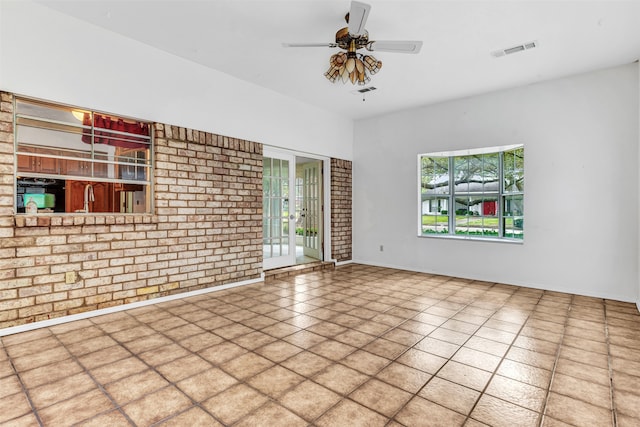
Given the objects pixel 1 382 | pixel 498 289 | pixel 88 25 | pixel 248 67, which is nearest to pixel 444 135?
pixel 498 289

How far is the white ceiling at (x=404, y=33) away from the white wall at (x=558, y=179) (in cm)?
35

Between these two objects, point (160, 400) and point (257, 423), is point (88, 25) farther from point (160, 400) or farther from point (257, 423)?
point (257, 423)

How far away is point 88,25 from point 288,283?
3.79 meters

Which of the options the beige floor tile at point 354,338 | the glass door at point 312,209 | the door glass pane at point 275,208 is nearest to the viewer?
the beige floor tile at point 354,338

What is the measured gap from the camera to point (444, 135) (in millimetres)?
5434

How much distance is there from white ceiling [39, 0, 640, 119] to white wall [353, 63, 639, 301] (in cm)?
35

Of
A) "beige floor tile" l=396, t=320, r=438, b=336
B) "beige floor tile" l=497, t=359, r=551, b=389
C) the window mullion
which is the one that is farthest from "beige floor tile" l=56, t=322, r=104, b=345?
the window mullion

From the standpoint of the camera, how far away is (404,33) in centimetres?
327

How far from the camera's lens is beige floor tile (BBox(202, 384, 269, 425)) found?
1.74 m

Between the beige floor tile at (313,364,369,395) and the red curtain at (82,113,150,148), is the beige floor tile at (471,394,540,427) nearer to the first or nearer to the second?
the beige floor tile at (313,364,369,395)

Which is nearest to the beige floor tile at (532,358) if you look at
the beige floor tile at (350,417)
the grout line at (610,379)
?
the grout line at (610,379)

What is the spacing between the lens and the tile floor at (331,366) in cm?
177

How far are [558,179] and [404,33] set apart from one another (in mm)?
2964

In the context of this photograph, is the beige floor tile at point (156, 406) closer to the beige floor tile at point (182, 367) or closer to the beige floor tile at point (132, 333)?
the beige floor tile at point (182, 367)
